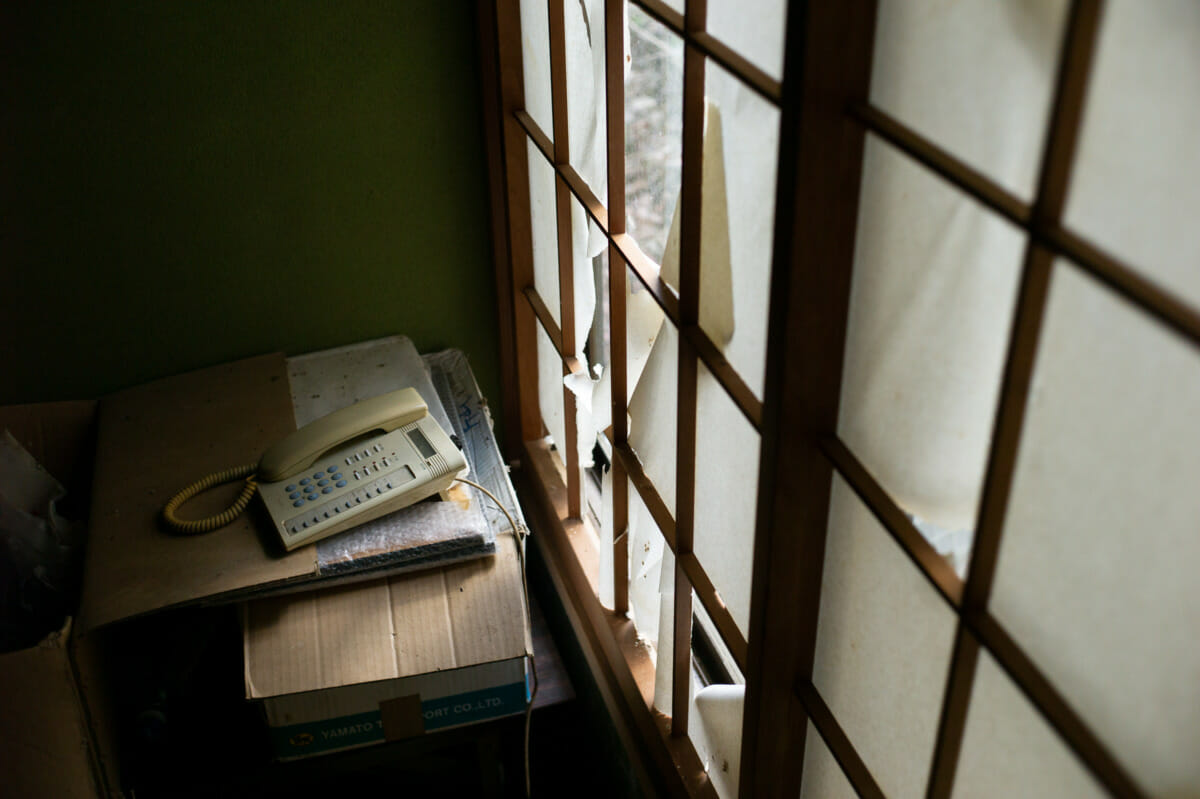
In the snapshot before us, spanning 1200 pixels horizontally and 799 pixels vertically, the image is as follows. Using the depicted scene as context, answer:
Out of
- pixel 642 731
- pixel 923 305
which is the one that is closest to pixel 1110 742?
pixel 923 305

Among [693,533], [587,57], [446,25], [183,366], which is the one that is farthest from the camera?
[183,366]

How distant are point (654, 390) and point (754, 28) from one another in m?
0.52

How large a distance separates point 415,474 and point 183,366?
674 millimetres

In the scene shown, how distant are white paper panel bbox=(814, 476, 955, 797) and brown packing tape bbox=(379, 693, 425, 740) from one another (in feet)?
2.44

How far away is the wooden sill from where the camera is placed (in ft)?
4.87

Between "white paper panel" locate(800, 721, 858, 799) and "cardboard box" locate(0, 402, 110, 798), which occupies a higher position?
"white paper panel" locate(800, 721, 858, 799)

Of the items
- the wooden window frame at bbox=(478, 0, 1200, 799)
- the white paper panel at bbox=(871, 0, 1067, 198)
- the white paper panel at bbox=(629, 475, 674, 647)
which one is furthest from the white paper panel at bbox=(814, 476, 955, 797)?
the white paper panel at bbox=(629, 475, 674, 647)

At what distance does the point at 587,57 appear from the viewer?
1416 millimetres

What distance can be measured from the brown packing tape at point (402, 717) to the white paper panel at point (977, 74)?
113 cm

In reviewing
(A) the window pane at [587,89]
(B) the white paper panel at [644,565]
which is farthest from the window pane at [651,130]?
(B) the white paper panel at [644,565]

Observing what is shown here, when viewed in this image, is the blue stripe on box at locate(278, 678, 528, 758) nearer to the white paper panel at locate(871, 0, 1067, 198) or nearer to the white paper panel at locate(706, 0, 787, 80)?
the white paper panel at locate(706, 0, 787, 80)

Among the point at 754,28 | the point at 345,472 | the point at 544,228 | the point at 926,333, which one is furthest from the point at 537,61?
the point at 926,333

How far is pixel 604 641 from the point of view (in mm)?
1755

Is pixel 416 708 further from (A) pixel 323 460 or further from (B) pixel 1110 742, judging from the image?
(B) pixel 1110 742
